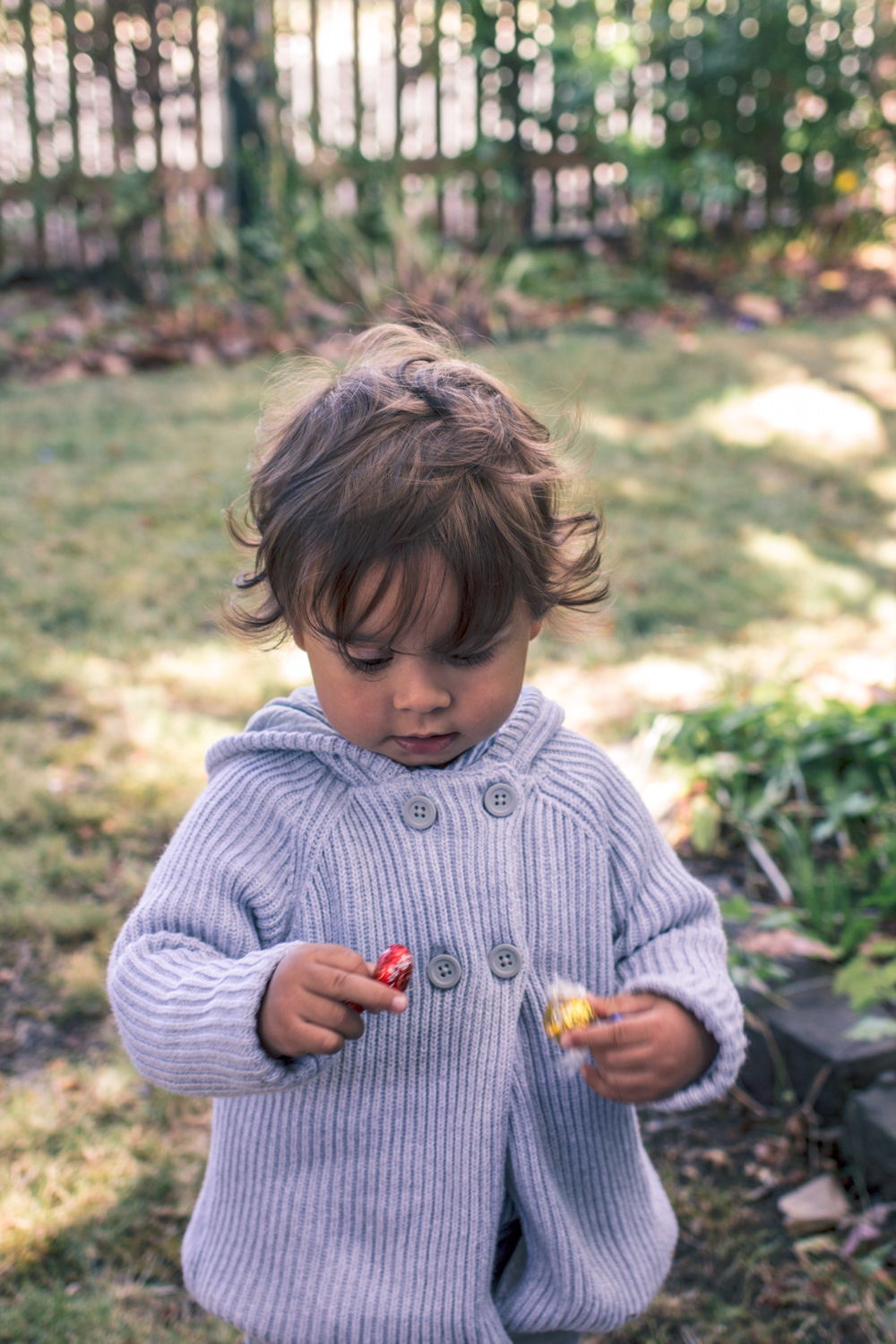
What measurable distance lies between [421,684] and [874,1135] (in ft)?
3.73

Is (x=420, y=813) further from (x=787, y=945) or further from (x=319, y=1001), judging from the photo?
(x=787, y=945)

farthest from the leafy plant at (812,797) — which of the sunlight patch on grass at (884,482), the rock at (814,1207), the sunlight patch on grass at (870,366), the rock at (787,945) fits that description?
the sunlight patch on grass at (870,366)

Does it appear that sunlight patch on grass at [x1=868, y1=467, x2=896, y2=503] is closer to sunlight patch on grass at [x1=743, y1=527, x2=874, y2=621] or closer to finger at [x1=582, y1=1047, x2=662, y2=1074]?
sunlight patch on grass at [x1=743, y1=527, x2=874, y2=621]

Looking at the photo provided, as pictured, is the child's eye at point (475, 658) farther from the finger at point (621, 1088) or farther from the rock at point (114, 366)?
the rock at point (114, 366)

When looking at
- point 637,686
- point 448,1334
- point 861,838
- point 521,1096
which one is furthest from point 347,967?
point 637,686

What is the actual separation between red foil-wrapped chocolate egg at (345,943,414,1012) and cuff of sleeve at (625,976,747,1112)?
0.81 feet

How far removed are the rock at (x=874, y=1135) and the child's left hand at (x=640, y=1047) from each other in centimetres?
73

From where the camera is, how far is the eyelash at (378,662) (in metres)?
1.24

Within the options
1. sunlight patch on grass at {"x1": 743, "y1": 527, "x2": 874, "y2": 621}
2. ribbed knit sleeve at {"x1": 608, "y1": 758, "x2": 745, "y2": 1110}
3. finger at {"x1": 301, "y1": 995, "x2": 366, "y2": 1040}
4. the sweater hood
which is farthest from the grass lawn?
finger at {"x1": 301, "y1": 995, "x2": 366, "y2": 1040}

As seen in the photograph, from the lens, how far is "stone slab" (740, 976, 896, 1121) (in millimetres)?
1916

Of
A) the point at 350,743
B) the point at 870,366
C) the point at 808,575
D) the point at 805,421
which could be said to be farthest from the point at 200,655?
the point at 870,366

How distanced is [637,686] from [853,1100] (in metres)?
1.52

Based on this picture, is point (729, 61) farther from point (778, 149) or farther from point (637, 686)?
point (637, 686)

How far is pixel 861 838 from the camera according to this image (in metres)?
2.42
